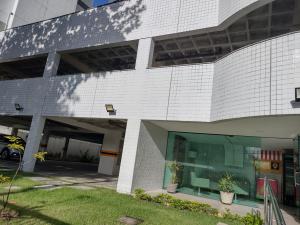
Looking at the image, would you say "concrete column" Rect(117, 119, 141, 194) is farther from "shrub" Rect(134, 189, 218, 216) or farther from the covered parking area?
the covered parking area

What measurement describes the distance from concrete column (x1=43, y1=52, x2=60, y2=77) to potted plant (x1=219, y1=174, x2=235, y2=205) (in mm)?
9687

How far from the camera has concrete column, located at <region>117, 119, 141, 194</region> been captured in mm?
8930

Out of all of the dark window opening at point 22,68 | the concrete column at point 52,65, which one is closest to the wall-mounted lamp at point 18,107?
the concrete column at point 52,65

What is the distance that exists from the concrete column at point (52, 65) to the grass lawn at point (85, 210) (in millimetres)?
6535

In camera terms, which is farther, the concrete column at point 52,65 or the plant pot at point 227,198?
the concrete column at point 52,65

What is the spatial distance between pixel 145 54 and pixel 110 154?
9.47 m

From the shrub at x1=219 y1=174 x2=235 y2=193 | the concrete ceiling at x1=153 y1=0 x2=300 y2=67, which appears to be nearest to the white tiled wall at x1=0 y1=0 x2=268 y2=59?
the concrete ceiling at x1=153 y1=0 x2=300 y2=67

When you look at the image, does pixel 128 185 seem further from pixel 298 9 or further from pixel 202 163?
pixel 298 9

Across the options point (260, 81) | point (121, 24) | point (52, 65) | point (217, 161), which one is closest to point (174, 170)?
point (217, 161)

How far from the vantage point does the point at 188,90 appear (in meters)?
8.76

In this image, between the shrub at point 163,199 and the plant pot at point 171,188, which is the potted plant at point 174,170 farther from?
the shrub at point 163,199

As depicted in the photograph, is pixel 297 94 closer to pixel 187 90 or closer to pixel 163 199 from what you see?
pixel 187 90

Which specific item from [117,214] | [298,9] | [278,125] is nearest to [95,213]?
[117,214]

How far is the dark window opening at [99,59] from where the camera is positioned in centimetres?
1296
